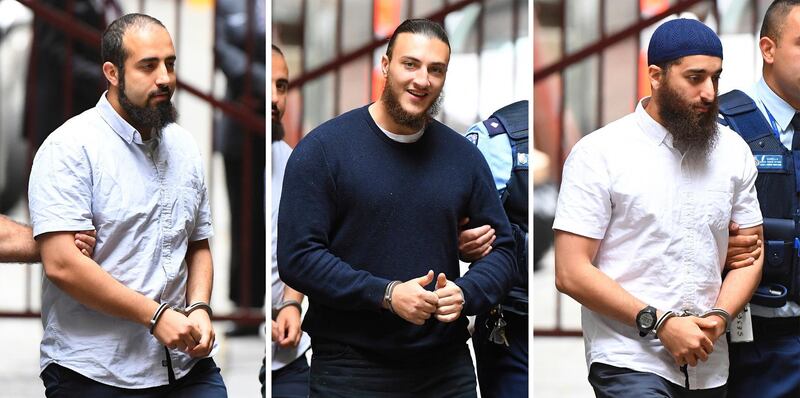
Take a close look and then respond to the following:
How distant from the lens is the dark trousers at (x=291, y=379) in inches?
144

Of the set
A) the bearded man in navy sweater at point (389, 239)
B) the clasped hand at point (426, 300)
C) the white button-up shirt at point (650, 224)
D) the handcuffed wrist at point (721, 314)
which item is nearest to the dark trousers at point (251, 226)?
the bearded man in navy sweater at point (389, 239)

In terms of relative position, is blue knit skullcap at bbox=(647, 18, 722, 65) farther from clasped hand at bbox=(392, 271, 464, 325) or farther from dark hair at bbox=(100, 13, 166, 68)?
dark hair at bbox=(100, 13, 166, 68)

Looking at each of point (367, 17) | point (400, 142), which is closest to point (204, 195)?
point (400, 142)

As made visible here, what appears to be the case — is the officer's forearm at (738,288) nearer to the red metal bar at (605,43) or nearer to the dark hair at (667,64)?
the dark hair at (667,64)

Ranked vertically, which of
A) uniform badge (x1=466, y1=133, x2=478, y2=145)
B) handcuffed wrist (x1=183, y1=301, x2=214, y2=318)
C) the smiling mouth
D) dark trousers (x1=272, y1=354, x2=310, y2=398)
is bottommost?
dark trousers (x1=272, y1=354, x2=310, y2=398)

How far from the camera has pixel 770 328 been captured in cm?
346

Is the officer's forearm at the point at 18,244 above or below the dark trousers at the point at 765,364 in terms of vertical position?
above

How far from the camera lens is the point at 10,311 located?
4.03m

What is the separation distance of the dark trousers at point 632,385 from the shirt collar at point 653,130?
637 mm

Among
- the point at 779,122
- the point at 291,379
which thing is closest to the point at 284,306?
the point at 291,379

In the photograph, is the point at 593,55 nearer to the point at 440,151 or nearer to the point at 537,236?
the point at 537,236

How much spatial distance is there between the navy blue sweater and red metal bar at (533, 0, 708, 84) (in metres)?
0.74

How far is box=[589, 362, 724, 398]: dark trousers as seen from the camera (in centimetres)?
310

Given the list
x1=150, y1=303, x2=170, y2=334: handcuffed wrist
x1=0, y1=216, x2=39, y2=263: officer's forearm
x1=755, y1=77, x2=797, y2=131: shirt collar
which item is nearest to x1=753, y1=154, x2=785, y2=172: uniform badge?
x1=755, y1=77, x2=797, y2=131: shirt collar
